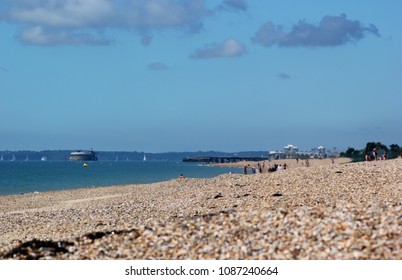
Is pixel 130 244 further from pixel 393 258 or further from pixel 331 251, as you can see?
pixel 393 258

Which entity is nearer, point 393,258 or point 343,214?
point 393,258

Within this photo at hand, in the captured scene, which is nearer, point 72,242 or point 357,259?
point 357,259

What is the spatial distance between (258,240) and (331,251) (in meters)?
1.46

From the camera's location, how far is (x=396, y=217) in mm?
12672

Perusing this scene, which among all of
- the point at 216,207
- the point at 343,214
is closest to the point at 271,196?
the point at 216,207

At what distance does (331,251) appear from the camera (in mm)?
11023
